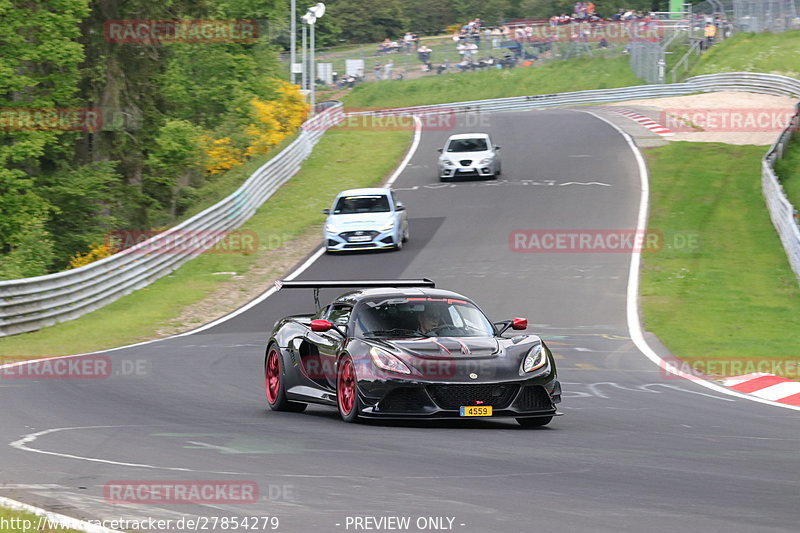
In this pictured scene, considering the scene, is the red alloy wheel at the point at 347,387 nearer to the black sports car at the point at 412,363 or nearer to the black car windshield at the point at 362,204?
the black sports car at the point at 412,363

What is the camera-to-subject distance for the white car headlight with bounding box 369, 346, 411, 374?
10.5 meters

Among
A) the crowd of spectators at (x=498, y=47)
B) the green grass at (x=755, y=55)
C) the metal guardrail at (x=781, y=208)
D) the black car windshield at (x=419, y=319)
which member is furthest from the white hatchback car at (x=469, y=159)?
the crowd of spectators at (x=498, y=47)

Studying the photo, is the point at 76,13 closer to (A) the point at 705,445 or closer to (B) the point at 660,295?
(B) the point at 660,295

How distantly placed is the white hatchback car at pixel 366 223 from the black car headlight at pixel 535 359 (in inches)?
738

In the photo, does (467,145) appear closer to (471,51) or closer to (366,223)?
(366,223)

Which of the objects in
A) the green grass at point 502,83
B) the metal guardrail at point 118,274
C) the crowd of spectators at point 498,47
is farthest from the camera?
the crowd of spectators at point 498,47

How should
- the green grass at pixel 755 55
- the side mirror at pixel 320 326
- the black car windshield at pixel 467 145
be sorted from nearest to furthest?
the side mirror at pixel 320 326, the black car windshield at pixel 467 145, the green grass at pixel 755 55

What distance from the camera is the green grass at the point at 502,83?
73.2 metres

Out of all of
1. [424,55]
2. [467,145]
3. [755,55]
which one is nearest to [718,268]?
[467,145]

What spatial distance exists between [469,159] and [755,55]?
29495mm

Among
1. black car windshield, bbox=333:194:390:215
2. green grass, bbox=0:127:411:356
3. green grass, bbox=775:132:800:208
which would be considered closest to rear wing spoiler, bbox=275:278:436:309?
green grass, bbox=0:127:411:356

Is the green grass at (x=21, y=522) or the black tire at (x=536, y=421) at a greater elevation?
the green grass at (x=21, y=522)

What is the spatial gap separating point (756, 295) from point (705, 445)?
14908 millimetres

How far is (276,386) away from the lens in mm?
12672
